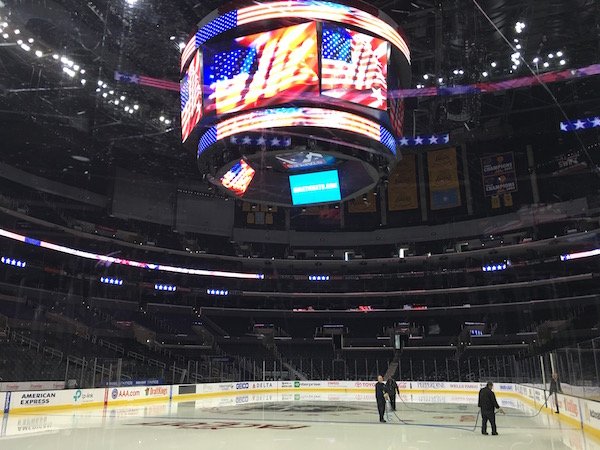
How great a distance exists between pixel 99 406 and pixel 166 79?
12267 mm

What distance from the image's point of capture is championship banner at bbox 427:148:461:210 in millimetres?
34281

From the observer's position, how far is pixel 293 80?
13.1 meters

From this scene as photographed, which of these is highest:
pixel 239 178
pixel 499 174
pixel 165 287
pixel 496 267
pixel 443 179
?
pixel 443 179

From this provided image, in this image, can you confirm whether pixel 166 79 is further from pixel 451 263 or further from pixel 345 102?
pixel 451 263

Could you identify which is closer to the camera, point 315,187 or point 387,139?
point 387,139

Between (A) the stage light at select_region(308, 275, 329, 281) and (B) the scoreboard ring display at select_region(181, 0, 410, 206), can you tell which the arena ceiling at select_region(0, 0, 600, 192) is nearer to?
(B) the scoreboard ring display at select_region(181, 0, 410, 206)

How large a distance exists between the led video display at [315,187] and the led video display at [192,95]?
201 inches

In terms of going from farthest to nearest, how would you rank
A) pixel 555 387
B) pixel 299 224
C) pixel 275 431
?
Result: 1. pixel 299 224
2. pixel 555 387
3. pixel 275 431

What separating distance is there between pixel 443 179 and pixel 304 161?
19899 mm

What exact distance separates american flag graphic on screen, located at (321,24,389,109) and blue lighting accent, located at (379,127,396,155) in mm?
1257

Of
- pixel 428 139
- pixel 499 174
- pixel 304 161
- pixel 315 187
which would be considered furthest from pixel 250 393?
pixel 499 174

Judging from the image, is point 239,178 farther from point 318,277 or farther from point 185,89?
point 318,277

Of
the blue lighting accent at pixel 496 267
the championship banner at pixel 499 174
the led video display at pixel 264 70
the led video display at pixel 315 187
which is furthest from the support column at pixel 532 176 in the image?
the led video display at pixel 264 70

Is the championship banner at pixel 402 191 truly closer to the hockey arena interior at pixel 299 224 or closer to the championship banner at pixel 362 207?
the hockey arena interior at pixel 299 224
